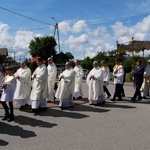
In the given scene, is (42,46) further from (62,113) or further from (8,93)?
(8,93)

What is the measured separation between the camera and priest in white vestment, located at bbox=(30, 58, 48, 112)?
8797mm

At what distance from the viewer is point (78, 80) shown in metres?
12.5

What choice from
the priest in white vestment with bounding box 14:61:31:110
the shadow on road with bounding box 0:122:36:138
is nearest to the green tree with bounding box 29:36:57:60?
the priest in white vestment with bounding box 14:61:31:110

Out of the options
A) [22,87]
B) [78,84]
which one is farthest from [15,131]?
[78,84]

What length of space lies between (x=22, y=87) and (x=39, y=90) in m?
0.78

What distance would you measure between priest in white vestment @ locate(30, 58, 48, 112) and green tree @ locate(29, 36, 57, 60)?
5038 centimetres

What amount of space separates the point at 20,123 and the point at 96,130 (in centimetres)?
220

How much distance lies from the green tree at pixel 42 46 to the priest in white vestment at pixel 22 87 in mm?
Answer: 49816

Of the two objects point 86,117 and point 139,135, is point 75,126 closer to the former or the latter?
point 86,117

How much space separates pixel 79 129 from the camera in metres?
7.04

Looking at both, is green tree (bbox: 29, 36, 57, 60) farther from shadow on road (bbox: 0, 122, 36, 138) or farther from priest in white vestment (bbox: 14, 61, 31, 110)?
shadow on road (bbox: 0, 122, 36, 138)

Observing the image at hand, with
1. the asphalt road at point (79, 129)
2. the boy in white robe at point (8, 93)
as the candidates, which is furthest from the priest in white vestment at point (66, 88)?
the boy in white robe at point (8, 93)

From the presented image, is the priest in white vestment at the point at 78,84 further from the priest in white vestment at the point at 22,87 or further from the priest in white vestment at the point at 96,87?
the priest in white vestment at the point at 22,87

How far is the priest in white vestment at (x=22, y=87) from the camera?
9.23 meters
